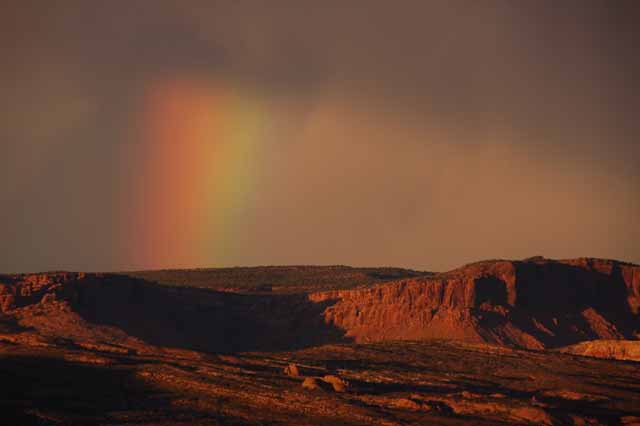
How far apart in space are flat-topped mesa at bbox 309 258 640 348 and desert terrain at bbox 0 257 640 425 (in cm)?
27

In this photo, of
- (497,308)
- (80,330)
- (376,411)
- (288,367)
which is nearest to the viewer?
(376,411)

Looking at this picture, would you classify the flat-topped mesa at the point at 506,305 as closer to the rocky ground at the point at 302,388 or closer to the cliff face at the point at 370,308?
the cliff face at the point at 370,308

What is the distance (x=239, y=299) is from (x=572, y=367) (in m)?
73.3

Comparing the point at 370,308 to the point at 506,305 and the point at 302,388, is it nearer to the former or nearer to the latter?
the point at 506,305

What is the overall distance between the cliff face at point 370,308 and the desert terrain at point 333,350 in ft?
0.93

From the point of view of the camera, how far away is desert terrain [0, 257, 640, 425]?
83.1 metres

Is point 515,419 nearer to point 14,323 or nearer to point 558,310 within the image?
point 14,323

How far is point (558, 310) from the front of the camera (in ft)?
532

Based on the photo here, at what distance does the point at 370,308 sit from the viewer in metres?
166

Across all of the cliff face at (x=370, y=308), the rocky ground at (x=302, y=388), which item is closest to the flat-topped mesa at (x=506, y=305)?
the cliff face at (x=370, y=308)

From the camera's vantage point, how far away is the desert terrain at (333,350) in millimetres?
83062

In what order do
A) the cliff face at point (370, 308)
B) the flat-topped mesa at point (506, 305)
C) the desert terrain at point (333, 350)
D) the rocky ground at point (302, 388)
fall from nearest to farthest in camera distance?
the rocky ground at point (302, 388)
the desert terrain at point (333, 350)
the cliff face at point (370, 308)
the flat-topped mesa at point (506, 305)

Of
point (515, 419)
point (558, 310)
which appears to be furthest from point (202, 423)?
point (558, 310)

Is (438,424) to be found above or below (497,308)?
below
